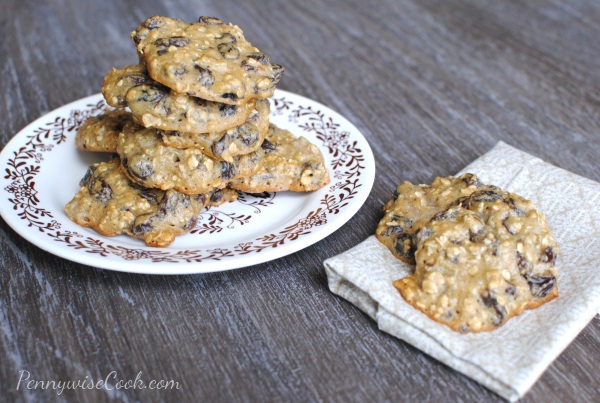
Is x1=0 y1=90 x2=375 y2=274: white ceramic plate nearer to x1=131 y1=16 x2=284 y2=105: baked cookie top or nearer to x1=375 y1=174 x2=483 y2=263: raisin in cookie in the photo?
Result: x1=375 y1=174 x2=483 y2=263: raisin in cookie

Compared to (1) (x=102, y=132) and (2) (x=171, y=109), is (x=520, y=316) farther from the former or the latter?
(1) (x=102, y=132)

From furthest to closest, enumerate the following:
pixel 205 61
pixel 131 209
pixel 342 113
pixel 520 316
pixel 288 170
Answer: pixel 342 113
pixel 288 170
pixel 131 209
pixel 205 61
pixel 520 316

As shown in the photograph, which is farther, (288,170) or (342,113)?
(342,113)

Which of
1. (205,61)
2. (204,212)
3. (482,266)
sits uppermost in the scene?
(205,61)

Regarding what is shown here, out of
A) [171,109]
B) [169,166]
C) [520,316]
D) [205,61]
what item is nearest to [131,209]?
[169,166]

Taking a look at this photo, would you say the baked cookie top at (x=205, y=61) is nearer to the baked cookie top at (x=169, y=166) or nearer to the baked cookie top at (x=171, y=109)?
the baked cookie top at (x=171, y=109)
